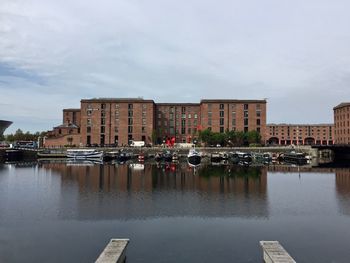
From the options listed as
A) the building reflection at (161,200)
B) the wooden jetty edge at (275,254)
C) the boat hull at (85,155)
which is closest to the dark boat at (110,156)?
the boat hull at (85,155)

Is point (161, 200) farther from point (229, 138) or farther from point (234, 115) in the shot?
point (234, 115)

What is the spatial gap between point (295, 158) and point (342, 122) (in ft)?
189

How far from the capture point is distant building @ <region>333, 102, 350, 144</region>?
458ft

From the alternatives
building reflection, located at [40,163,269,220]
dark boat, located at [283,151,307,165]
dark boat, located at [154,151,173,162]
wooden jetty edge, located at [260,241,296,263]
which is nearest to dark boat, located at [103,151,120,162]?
dark boat, located at [154,151,173,162]

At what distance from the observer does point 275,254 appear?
15.7 meters

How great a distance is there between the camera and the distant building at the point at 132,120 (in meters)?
124

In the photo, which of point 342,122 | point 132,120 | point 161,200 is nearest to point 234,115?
point 132,120

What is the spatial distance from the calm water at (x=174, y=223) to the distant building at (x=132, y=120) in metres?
86.0

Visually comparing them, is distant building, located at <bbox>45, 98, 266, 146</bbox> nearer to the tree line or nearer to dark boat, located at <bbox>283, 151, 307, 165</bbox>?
the tree line

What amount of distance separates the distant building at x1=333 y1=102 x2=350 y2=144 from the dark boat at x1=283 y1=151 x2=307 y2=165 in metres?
47.0

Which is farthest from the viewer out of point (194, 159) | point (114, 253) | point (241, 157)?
point (241, 157)

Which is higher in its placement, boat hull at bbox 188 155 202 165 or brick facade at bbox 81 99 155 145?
brick facade at bbox 81 99 155 145

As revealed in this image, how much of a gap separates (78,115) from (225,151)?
69.2 metres

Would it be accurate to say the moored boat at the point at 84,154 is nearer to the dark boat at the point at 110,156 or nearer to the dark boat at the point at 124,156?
the dark boat at the point at 110,156
